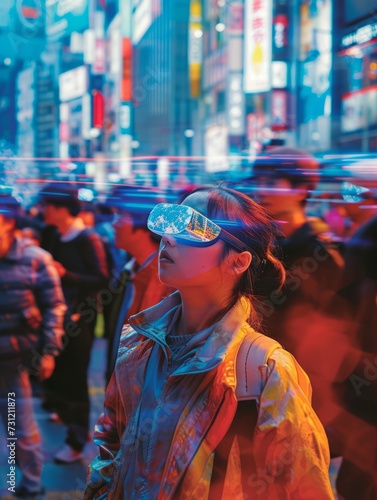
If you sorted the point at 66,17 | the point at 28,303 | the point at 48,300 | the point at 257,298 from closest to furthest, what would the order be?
1. the point at 257,298
2. the point at 28,303
3. the point at 48,300
4. the point at 66,17

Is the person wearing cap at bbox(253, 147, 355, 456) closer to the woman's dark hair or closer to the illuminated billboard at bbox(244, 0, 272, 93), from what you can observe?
the woman's dark hair

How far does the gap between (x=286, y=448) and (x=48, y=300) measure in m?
3.33

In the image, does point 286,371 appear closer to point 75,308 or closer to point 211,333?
point 211,333

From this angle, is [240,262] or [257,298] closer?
[240,262]

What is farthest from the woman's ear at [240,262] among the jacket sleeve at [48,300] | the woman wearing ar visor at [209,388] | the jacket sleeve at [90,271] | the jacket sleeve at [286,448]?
the jacket sleeve at [90,271]

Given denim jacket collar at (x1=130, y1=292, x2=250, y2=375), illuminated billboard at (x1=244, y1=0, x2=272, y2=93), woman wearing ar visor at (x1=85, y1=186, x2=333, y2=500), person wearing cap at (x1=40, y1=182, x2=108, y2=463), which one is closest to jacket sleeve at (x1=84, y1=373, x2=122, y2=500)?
woman wearing ar visor at (x1=85, y1=186, x2=333, y2=500)

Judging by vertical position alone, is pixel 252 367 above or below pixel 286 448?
above

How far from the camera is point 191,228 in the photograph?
6.03ft

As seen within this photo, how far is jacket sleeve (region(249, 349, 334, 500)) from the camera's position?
66.0 inches

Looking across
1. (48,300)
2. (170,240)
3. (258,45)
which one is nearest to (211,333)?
(170,240)

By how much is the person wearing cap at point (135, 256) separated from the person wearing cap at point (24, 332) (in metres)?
0.43

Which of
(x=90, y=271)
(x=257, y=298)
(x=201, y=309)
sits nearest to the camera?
(x=201, y=309)

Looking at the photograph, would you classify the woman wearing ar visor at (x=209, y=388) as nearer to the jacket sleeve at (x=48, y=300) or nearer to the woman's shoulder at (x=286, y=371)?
the woman's shoulder at (x=286, y=371)

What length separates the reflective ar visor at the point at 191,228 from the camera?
184cm
